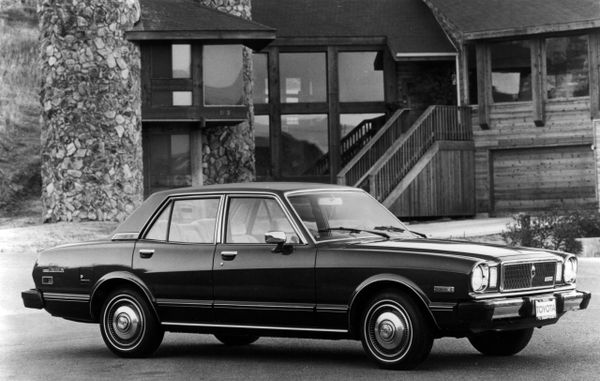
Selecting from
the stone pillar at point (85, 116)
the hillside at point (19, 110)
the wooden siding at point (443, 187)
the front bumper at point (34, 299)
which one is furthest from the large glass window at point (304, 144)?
the front bumper at point (34, 299)

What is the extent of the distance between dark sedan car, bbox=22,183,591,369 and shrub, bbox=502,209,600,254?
13382 mm

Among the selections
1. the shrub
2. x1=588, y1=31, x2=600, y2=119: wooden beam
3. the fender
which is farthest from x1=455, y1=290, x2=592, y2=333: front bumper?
x1=588, y1=31, x2=600, y2=119: wooden beam

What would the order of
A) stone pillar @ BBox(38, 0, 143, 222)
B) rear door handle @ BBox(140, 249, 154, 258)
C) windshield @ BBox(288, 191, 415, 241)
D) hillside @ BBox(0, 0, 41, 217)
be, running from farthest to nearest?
hillside @ BBox(0, 0, 41, 217)
stone pillar @ BBox(38, 0, 143, 222)
rear door handle @ BBox(140, 249, 154, 258)
windshield @ BBox(288, 191, 415, 241)

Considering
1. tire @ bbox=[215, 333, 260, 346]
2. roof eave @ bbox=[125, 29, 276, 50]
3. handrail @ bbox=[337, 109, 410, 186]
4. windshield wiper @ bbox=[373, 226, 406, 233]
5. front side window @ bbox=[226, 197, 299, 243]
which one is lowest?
tire @ bbox=[215, 333, 260, 346]

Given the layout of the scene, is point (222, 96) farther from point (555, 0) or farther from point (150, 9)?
point (555, 0)

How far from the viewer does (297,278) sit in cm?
1024

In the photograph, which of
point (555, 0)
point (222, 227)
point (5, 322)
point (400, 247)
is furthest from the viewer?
point (555, 0)

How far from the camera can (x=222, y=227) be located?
1091 cm

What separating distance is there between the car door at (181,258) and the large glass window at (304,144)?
29.8 m

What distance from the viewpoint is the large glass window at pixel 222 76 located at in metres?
36.4

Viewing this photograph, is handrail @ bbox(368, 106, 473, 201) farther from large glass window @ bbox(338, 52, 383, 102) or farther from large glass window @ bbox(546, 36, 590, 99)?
large glass window @ bbox(338, 52, 383, 102)

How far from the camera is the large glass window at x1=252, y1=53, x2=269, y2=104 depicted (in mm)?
41125

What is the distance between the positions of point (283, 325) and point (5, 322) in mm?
5928

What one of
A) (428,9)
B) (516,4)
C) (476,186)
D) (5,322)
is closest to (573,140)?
(476,186)
